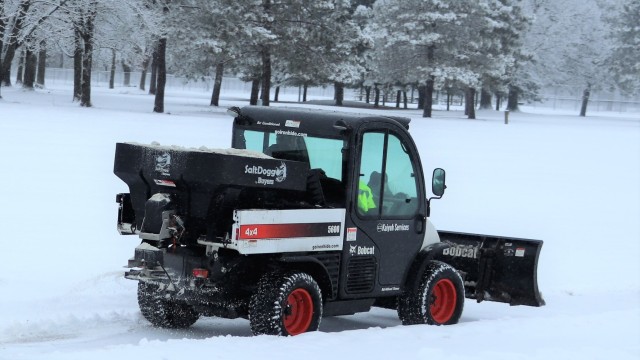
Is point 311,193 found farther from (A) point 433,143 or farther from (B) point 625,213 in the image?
(A) point 433,143

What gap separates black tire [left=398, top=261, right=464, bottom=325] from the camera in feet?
36.1

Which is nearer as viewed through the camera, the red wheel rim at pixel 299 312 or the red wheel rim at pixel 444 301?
the red wheel rim at pixel 299 312

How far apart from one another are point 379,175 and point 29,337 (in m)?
3.41

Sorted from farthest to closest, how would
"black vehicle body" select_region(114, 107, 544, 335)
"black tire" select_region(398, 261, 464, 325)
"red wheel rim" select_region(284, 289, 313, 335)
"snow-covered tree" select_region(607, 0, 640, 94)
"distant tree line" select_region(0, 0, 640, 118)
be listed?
1. "snow-covered tree" select_region(607, 0, 640, 94)
2. "distant tree line" select_region(0, 0, 640, 118)
3. "black tire" select_region(398, 261, 464, 325)
4. "red wheel rim" select_region(284, 289, 313, 335)
5. "black vehicle body" select_region(114, 107, 544, 335)

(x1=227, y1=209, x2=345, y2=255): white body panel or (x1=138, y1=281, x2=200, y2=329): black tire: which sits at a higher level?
(x1=227, y1=209, x2=345, y2=255): white body panel

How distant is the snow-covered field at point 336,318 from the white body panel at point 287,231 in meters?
0.77

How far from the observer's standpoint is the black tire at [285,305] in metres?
9.40

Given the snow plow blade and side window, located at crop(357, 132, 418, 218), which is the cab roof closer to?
side window, located at crop(357, 132, 418, 218)

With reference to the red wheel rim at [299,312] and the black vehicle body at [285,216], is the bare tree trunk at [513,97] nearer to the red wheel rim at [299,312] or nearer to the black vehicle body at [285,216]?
the black vehicle body at [285,216]

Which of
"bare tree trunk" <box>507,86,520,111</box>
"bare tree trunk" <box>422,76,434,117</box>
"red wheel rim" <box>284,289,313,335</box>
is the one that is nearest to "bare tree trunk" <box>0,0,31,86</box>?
"bare tree trunk" <box>422,76,434,117</box>

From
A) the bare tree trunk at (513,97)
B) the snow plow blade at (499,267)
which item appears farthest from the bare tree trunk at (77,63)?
the bare tree trunk at (513,97)

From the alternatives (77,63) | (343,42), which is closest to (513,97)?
(343,42)

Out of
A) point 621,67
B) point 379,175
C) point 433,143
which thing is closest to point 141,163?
point 379,175

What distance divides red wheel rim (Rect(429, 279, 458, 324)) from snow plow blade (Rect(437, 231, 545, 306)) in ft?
1.46
